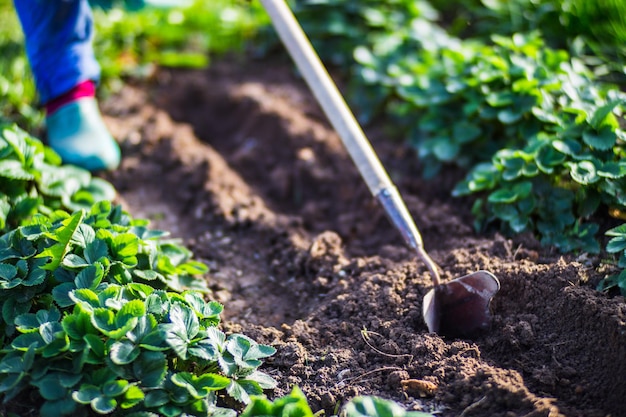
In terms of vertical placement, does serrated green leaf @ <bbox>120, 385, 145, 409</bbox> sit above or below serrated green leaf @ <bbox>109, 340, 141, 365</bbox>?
below

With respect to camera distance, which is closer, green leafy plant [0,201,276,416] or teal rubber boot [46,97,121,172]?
green leafy plant [0,201,276,416]

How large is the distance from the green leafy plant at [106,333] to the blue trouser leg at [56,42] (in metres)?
0.90

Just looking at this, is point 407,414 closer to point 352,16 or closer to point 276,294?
point 276,294

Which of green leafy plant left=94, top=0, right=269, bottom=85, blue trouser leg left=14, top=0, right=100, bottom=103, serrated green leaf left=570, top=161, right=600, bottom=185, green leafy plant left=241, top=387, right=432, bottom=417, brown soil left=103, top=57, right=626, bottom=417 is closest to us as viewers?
green leafy plant left=241, top=387, right=432, bottom=417

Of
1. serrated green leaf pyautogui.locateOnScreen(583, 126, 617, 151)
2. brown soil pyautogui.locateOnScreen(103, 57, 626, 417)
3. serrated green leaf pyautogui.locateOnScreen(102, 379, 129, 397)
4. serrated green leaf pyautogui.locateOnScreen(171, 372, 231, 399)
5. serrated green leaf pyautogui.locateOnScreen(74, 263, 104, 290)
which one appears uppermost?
serrated green leaf pyautogui.locateOnScreen(583, 126, 617, 151)

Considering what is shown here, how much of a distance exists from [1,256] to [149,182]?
1028 mm

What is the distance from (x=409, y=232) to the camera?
2018 millimetres

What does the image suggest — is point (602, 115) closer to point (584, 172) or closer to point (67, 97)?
point (584, 172)

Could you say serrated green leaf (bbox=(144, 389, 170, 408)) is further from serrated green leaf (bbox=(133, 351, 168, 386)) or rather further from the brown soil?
the brown soil

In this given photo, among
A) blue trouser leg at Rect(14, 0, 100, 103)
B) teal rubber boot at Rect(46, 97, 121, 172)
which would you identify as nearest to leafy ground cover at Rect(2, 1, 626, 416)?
teal rubber boot at Rect(46, 97, 121, 172)

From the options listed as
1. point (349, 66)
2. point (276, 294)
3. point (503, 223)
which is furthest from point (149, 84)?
point (503, 223)

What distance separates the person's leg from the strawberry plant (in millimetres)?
268

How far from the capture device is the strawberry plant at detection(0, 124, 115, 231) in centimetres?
215

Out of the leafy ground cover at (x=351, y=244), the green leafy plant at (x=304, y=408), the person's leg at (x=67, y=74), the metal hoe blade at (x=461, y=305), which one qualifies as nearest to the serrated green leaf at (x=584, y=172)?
the leafy ground cover at (x=351, y=244)
